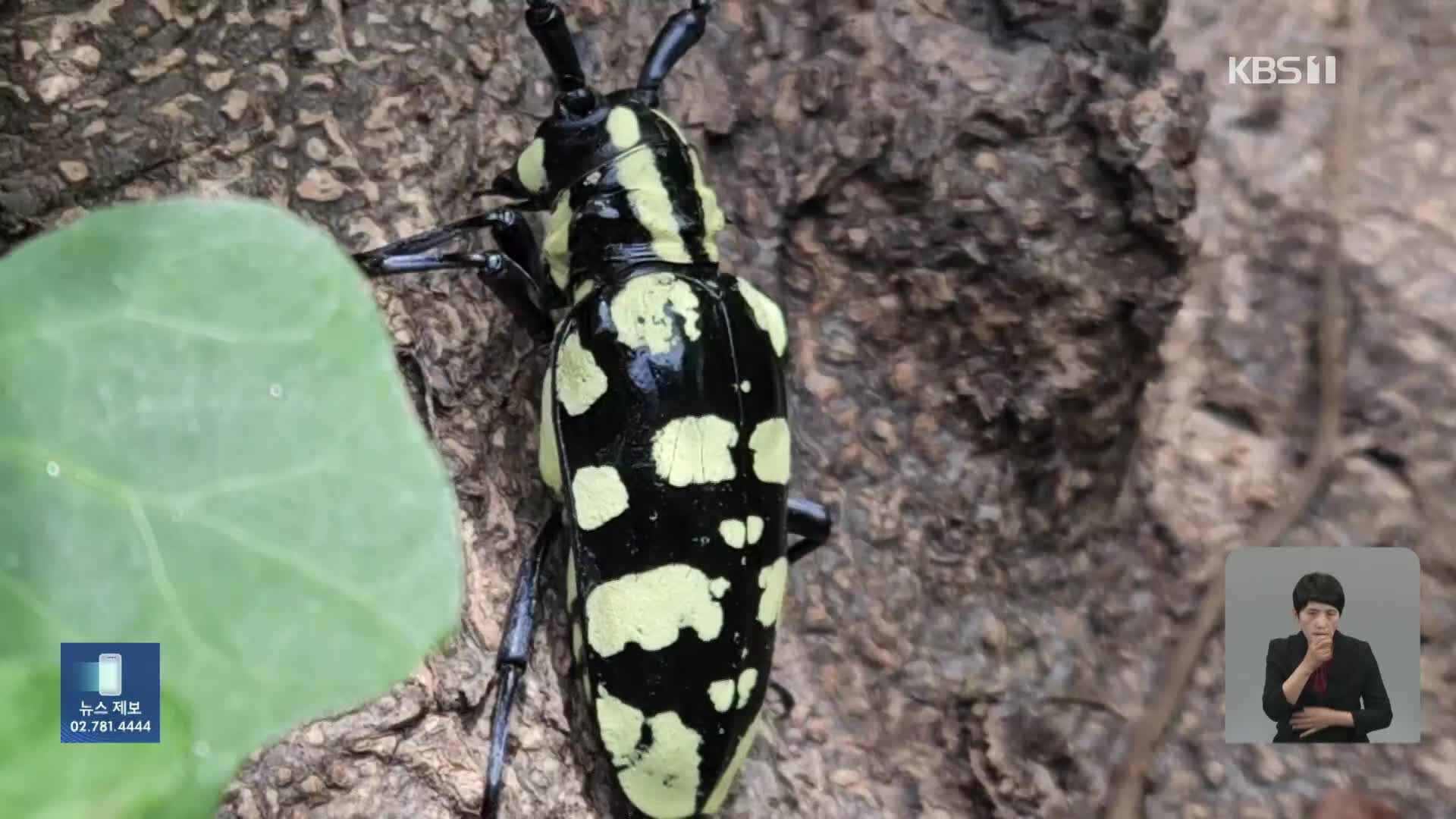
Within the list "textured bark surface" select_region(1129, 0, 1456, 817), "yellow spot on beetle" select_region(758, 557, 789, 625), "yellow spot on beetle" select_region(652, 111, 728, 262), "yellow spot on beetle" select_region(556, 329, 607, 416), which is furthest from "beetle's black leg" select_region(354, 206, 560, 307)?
"textured bark surface" select_region(1129, 0, 1456, 817)

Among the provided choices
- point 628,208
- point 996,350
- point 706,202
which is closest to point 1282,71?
point 996,350

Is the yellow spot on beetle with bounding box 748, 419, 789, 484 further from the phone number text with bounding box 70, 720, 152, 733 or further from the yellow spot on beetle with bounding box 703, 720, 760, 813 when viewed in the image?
the phone number text with bounding box 70, 720, 152, 733

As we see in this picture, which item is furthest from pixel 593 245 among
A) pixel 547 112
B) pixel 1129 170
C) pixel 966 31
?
pixel 1129 170

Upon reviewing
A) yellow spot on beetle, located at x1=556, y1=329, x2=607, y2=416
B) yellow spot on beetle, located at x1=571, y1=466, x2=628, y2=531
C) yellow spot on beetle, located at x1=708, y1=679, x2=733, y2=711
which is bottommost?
yellow spot on beetle, located at x1=708, y1=679, x2=733, y2=711

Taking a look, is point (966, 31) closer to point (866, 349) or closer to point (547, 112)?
point (866, 349)

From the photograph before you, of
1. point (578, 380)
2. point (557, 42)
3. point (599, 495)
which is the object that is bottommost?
point (599, 495)

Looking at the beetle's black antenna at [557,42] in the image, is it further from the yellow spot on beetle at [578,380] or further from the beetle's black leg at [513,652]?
the beetle's black leg at [513,652]

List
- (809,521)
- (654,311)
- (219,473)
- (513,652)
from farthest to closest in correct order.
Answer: (809,521), (654,311), (513,652), (219,473)

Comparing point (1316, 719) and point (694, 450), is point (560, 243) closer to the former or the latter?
point (694, 450)
